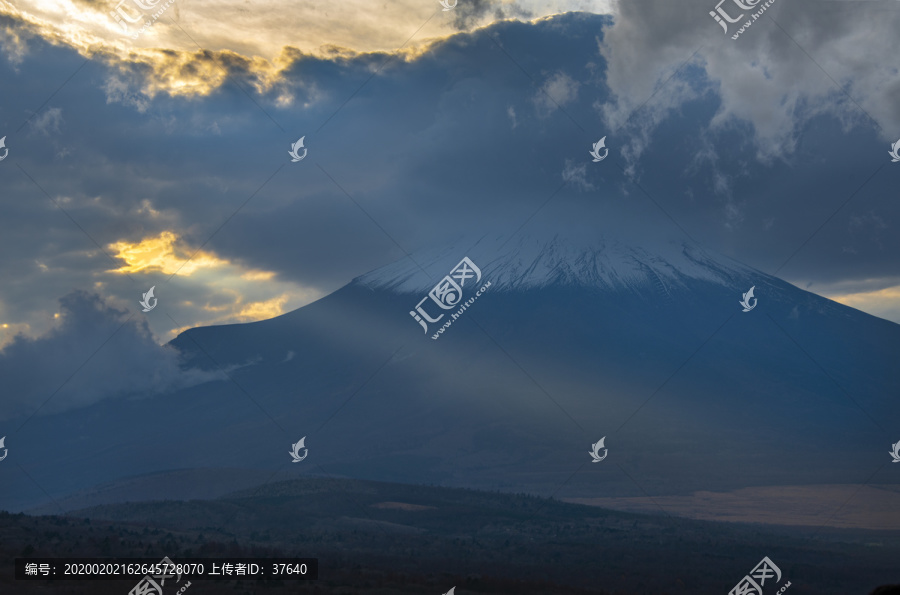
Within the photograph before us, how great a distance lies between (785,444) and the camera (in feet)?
490

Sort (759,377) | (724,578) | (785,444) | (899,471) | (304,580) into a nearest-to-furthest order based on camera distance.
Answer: (304,580) < (724,578) < (899,471) < (785,444) < (759,377)

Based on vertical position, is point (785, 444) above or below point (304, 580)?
above

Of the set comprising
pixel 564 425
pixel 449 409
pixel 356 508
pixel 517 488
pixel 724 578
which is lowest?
pixel 724 578

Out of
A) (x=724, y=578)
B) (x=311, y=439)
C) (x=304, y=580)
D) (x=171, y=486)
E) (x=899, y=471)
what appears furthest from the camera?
(x=311, y=439)

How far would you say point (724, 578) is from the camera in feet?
146

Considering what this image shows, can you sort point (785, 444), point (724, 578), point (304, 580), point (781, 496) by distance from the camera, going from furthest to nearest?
1. point (785, 444)
2. point (781, 496)
3. point (724, 578)
4. point (304, 580)

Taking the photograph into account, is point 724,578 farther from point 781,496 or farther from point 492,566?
point 781,496

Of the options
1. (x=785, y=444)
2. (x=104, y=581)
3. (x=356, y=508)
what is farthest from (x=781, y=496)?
(x=104, y=581)

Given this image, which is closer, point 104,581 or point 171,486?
point 104,581

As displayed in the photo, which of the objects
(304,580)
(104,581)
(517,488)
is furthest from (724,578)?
(517,488)

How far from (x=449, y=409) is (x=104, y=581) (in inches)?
5595

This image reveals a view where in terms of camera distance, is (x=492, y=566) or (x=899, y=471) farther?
(x=899, y=471)

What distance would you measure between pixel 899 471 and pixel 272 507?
104253mm

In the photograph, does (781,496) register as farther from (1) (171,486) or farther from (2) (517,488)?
(1) (171,486)
